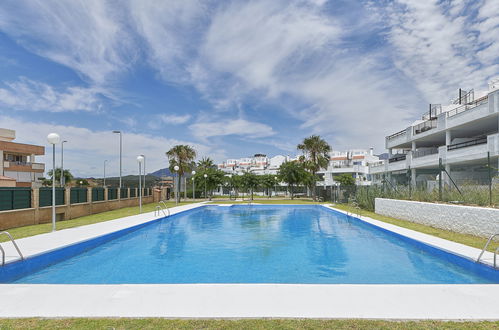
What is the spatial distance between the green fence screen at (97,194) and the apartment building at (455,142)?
19677 millimetres

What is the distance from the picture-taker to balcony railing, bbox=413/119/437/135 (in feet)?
86.3

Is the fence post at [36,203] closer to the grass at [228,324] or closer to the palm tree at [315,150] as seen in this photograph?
the grass at [228,324]

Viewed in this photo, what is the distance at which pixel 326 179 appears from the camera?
6116 centimetres

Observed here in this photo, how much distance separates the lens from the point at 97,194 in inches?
781

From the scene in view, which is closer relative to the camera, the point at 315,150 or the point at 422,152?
the point at 422,152

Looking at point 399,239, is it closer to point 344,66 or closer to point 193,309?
point 193,309

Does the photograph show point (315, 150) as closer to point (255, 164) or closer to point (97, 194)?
point (97, 194)

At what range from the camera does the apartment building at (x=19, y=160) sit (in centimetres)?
3209

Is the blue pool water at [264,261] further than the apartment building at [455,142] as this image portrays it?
No

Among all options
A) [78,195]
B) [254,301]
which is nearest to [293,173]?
[78,195]

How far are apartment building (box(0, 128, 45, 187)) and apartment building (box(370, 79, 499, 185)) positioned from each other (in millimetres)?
38642

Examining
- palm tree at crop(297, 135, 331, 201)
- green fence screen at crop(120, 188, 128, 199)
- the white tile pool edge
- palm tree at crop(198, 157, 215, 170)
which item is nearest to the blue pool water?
the white tile pool edge

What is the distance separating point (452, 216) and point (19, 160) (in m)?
43.5

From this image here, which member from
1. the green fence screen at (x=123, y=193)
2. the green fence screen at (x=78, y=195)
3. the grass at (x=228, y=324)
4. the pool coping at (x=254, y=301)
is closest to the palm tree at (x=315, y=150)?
the green fence screen at (x=123, y=193)
